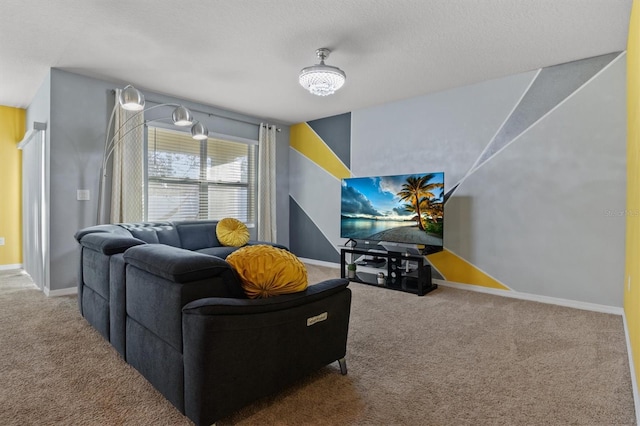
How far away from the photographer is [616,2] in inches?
96.6

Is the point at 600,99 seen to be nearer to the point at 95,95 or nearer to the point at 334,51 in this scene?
the point at 334,51

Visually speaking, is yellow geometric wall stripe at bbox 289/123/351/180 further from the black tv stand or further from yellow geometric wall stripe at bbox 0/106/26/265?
yellow geometric wall stripe at bbox 0/106/26/265

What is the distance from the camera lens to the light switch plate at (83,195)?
3885mm

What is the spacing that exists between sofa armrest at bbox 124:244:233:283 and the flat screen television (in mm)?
2876

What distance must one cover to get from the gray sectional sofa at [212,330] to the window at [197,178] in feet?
8.91

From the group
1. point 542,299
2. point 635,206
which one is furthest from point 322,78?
point 542,299

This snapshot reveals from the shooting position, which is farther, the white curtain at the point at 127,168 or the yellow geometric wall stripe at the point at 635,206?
the white curtain at the point at 127,168

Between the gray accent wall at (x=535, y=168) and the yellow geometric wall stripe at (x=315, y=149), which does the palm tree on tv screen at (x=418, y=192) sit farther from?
the yellow geometric wall stripe at (x=315, y=149)

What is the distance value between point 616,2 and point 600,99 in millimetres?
1104

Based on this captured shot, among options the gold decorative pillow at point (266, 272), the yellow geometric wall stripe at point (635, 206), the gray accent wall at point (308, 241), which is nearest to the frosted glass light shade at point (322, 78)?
the gold decorative pillow at point (266, 272)

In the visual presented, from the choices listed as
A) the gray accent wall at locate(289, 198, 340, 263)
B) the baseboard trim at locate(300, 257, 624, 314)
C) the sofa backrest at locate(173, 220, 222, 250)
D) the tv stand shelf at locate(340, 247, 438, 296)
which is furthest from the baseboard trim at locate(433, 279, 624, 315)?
the sofa backrest at locate(173, 220, 222, 250)

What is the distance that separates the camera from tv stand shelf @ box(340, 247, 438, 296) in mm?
3932

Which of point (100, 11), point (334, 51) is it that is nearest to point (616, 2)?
point (334, 51)

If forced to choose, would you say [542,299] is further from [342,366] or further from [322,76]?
[322,76]
